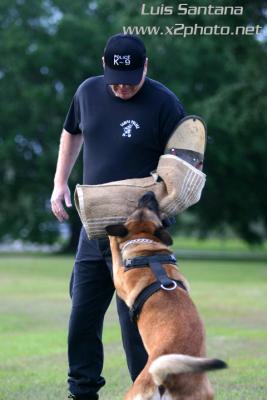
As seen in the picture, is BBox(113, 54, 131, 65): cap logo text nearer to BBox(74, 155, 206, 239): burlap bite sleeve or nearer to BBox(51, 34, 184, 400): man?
BBox(51, 34, 184, 400): man

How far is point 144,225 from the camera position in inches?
213

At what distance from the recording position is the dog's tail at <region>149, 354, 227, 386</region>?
174 inches

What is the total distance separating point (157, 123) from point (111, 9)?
112ft

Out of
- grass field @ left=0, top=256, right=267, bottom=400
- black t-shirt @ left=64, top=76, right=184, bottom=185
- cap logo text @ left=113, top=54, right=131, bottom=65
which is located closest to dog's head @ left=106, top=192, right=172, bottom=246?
black t-shirt @ left=64, top=76, right=184, bottom=185

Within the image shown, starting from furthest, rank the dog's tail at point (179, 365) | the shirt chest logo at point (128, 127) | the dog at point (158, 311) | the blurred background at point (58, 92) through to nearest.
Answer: the blurred background at point (58, 92) < the shirt chest logo at point (128, 127) < the dog at point (158, 311) < the dog's tail at point (179, 365)

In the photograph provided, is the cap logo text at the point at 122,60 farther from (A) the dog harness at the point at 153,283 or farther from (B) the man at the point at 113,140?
(A) the dog harness at the point at 153,283

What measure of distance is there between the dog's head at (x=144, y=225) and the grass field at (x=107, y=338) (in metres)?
2.02

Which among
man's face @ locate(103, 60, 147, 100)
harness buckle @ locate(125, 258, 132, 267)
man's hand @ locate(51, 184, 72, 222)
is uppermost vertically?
man's face @ locate(103, 60, 147, 100)

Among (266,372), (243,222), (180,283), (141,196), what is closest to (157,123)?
(141,196)

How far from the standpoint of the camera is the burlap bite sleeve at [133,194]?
555cm

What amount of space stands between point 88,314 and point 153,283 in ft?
3.31

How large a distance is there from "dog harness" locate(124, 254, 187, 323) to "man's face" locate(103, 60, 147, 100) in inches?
42.8

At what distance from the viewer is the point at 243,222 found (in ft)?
142

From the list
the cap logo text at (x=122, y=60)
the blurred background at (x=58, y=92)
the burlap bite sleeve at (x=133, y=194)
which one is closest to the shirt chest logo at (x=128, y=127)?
the burlap bite sleeve at (x=133, y=194)
